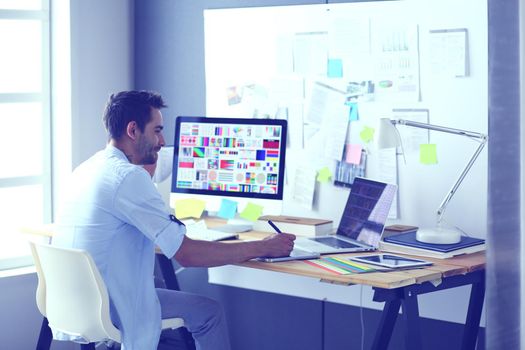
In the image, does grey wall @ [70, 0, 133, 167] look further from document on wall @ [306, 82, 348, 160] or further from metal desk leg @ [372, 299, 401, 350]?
metal desk leg @ [372, 299, 401, 350]

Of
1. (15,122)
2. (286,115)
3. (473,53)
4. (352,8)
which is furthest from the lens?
(15,122)

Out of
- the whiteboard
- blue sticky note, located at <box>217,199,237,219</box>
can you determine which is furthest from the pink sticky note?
blue sticky note, located at <box>217,199,237,219</box>

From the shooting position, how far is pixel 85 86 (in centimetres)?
392

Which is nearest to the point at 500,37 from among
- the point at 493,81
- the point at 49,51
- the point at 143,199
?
the point at 493,81

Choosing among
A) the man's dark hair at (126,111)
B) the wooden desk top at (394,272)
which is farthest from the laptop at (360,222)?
the man's dark hair at (126,111)

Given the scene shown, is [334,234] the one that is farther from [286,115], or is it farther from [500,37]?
[500,37]

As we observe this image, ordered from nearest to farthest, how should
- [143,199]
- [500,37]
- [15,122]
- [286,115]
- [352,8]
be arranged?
[500,37], [143,199], [352,8], [286,115], [15,122]

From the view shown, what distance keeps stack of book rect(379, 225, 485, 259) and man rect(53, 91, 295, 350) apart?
391mm

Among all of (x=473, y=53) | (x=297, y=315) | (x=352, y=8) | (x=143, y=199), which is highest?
(x=352, y=8)

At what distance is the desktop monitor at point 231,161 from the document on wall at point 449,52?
0.62 m

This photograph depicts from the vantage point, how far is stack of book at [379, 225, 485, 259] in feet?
9.45

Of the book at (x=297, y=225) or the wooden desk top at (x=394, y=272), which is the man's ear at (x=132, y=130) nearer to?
the wooden desk top at (x=394, y=272)

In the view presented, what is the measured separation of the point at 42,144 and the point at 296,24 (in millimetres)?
1309

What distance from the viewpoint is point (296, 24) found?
3.55 meters
